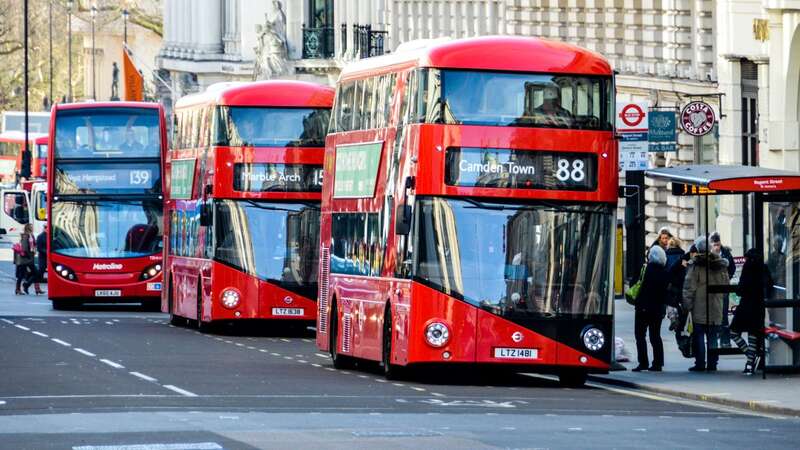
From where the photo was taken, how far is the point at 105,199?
45469 millimetres

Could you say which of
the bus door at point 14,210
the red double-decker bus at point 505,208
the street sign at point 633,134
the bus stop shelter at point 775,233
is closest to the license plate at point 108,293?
the bus door at point 14,210

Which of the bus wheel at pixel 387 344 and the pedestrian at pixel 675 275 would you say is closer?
the bus wheel at pixel 387 344

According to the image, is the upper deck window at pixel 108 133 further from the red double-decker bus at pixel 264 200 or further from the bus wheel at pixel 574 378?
the bus wheel at pixel 574 378

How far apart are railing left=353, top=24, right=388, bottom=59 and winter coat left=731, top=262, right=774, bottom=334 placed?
4471 centimetres

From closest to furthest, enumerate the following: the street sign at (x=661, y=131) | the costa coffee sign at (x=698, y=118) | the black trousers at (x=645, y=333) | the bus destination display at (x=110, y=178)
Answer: the black trousers at (x=645, y=333)
the street sign at (x=661, y=131)
the costa coffee sign at (x=698, y=118)
the bus destination display at (x=110, y=178)

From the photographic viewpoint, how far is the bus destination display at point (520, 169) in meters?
24.4

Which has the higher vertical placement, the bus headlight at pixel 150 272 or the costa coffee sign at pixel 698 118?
the costa coffee sign at pixel 698 118

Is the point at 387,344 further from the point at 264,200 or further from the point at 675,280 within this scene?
the point at 264,200

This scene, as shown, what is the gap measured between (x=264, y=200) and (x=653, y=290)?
980 cm

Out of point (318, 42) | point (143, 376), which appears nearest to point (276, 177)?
point (143, 376)

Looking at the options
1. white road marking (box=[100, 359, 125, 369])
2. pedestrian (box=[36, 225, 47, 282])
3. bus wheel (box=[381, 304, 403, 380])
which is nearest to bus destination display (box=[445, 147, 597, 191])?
bus wheel (box=[381, 304, 403, 380])

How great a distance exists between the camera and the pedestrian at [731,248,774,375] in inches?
1003

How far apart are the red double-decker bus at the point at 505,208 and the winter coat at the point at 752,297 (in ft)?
6.49

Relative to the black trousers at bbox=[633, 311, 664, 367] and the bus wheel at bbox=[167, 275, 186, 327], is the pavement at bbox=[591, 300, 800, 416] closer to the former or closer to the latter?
the black trousers at bbox=[633, 311, 664, 367]
